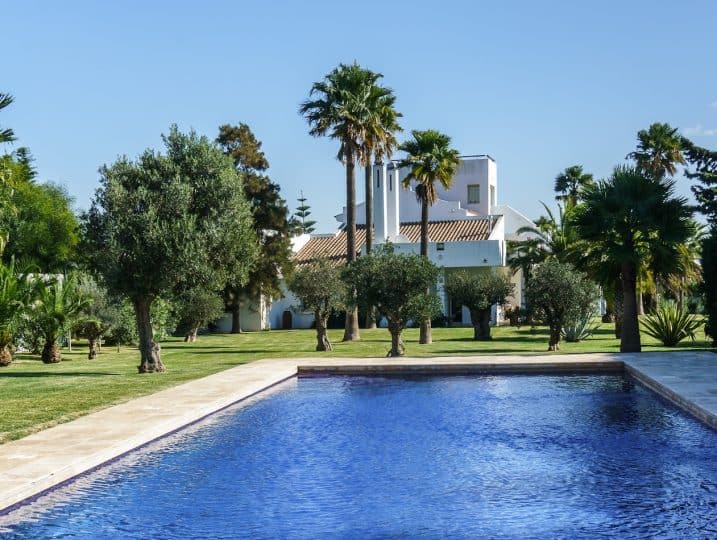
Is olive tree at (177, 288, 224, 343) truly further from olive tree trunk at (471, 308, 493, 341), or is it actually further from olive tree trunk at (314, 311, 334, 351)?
olive tree trunk at (471, 308, 493, 341)

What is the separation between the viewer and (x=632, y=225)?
2402 cm

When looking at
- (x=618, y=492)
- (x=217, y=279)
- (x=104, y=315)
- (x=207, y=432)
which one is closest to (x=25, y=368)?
(x=104, y=315)

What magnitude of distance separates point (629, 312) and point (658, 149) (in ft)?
106

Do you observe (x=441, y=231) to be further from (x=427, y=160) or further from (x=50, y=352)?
(x=50, y=352)

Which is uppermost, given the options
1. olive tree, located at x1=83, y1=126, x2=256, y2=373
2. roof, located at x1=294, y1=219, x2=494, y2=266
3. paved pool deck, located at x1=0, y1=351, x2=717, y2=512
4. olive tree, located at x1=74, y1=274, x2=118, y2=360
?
roof, located at x1=294, y1=219, x2=494, y2=266

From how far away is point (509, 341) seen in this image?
1352 inches

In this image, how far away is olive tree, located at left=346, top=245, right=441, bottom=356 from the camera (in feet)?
82.3

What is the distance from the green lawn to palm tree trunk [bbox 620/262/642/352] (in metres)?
2.18

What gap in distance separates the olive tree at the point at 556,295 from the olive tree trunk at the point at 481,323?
744cm

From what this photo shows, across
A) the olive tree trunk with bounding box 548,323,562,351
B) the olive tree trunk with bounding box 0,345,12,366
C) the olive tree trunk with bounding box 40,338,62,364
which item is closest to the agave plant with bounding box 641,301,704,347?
the olive tree trunk with bounding box 548,323,562,351

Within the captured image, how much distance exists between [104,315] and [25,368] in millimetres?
4887

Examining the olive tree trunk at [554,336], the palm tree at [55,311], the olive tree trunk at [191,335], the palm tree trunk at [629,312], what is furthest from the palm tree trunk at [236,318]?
the palm tree trunk at [629,312]

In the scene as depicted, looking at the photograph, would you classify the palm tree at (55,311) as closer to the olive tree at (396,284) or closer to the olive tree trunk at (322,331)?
the olive tree trunk at (322,331)

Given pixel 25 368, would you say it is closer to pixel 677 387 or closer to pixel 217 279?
pixel 217 279
